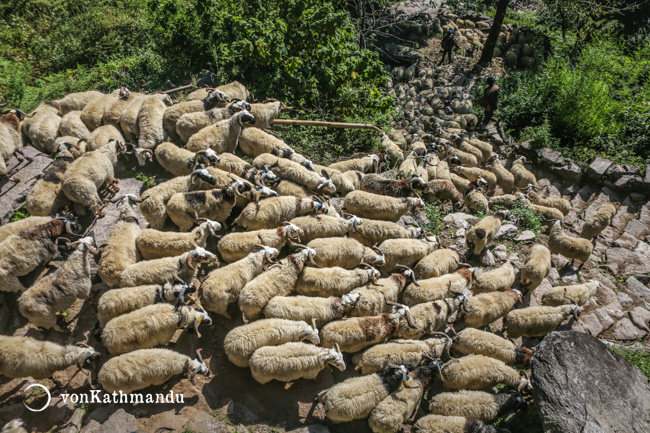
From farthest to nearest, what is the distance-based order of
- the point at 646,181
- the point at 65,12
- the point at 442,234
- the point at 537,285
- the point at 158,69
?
the point at 65,12
the point at 158,69
the point at 646,181
the point at 442,234
the point at 537,285

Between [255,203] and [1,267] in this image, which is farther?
[255,203]

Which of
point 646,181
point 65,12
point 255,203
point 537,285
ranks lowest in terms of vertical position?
point 537,285

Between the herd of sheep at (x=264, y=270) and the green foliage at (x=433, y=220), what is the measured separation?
23.7 inches

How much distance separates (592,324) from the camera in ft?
27.2

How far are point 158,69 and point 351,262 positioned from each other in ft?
32.2

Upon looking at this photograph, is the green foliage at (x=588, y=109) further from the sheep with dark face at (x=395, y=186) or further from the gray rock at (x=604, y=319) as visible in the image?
the sheep with dark face at (x=395, y=186)

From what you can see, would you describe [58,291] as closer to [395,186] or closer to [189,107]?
[189,107]

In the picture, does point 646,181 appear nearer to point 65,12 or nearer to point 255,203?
point 255,203

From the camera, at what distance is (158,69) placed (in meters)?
12.7

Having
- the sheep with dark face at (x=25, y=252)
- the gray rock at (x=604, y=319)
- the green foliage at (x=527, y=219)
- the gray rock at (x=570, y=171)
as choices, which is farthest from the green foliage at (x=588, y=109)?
the sheep with dark face at (x=25, y=252)

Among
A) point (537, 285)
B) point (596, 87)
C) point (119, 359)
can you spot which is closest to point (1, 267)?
point (119, 359)

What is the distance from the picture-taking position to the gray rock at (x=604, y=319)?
8406mm

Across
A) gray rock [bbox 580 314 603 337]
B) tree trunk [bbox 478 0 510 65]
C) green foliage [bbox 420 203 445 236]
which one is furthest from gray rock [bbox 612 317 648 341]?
tree trunk [bbox 478 0 510 65]

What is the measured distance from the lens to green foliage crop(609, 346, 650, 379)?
23.2ft
